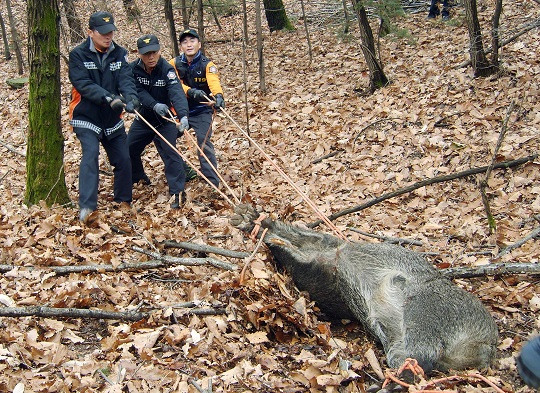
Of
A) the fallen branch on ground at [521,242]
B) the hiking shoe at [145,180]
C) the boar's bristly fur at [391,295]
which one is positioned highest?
the hiking shoe at [145,180]

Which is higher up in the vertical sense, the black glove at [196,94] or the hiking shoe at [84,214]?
the black glove at [196,94]

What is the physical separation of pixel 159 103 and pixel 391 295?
459 centimetres

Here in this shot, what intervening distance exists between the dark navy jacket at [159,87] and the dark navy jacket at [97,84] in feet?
1.63

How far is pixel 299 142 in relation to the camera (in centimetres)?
978

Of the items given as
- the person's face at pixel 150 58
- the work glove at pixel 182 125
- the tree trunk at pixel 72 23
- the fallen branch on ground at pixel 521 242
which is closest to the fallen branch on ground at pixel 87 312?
the fallen branch on ground at pixel 521 242

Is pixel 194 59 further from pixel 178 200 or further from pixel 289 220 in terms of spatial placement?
pixel 289 220

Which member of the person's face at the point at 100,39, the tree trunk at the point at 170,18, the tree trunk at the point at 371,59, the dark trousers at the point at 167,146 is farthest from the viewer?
the tree trunk at the point at 170,18

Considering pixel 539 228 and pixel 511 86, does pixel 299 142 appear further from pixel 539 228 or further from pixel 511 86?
pixel 539 228

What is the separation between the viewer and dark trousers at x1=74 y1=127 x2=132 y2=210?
6562 millimetres

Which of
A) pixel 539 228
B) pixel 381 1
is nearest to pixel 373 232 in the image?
pixel 539 228

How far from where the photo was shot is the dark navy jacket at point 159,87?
24.4ft

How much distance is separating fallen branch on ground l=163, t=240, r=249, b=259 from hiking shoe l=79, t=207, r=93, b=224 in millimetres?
1201

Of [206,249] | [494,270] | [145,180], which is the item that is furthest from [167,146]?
[494,270]

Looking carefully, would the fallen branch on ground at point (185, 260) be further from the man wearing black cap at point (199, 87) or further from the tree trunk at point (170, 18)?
the tree trunk at point (170, 18)
